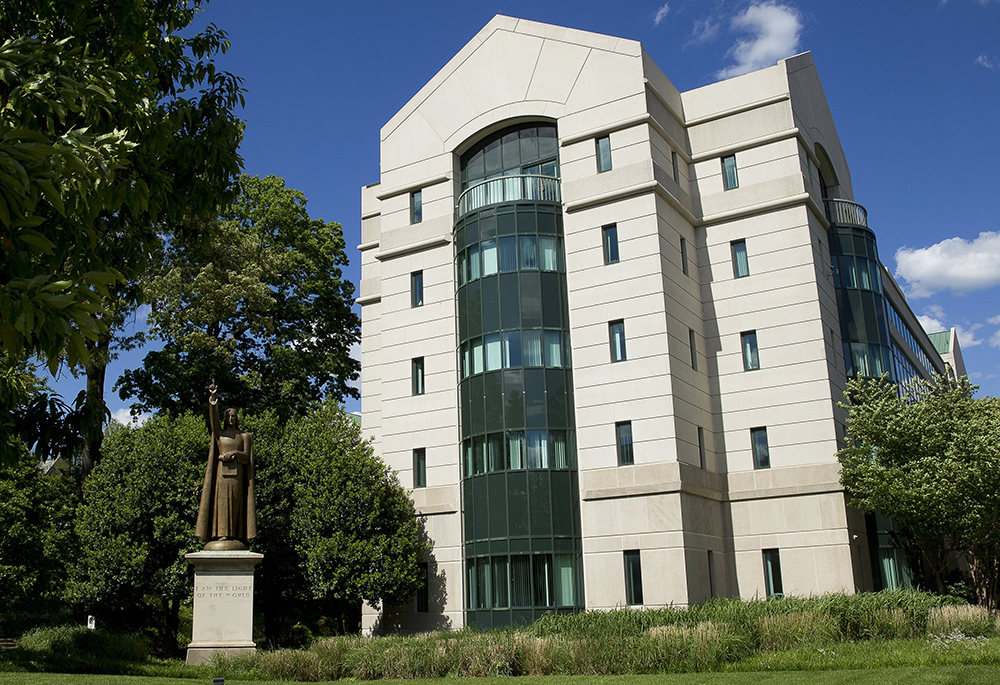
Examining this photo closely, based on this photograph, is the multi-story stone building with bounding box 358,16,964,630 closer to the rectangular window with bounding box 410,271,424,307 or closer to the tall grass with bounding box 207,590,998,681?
the rectangular window with bounding box 410,271,424,307

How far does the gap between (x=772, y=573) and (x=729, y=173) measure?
583 inches

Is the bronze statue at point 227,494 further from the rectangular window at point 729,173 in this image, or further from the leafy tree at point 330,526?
the rectangular window at point 729,173

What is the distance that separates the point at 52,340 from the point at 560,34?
31.3m

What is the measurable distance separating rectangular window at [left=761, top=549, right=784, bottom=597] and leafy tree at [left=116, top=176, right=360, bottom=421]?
19.1m

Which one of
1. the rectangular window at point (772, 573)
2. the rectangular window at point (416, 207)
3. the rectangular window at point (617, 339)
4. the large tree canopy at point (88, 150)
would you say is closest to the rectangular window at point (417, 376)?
the rectangular window at point (416, 207)

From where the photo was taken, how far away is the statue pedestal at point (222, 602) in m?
20.7

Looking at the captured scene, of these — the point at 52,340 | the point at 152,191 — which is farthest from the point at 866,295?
the point at 52,340

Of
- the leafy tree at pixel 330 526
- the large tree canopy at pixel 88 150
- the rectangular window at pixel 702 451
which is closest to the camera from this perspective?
the large tree canopy at pixel 88 150

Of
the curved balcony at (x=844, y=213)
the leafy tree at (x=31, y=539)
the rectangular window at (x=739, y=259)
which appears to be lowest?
the leafy tree at (x=31, y=539)

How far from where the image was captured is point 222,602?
20844mm

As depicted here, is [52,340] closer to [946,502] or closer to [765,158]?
[946,502]

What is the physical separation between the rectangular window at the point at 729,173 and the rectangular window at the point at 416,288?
1229 cm

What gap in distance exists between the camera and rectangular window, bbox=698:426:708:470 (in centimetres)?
3016

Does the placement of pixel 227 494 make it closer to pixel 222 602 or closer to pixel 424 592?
pixel 222 602
